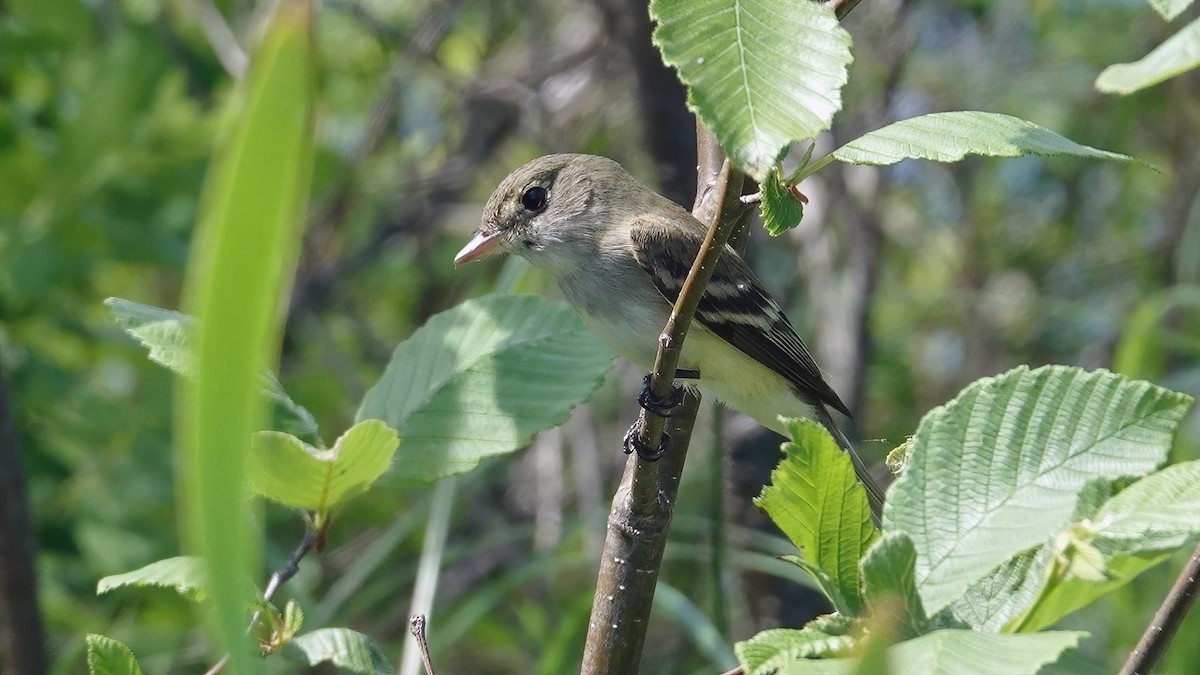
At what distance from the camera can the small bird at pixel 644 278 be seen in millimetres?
2422

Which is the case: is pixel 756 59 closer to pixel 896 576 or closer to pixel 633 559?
pixel 896 576

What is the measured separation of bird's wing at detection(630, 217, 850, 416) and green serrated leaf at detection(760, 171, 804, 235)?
1277 millimetres

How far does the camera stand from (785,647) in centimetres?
90

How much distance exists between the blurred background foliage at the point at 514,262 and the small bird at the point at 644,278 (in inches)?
5.1

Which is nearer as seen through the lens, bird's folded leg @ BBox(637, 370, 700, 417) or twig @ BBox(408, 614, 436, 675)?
twig @ BBox(408, 614, 436, 675)

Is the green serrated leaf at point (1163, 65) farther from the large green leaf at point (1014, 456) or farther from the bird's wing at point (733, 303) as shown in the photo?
the bird's wing at point (733, 303)

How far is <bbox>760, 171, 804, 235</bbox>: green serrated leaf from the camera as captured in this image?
1037mm

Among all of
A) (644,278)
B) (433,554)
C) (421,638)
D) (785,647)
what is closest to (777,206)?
(785,647)

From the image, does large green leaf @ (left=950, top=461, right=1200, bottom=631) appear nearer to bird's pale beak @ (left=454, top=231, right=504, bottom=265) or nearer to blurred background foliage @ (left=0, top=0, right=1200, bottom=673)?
blurred background foliage @ (left=0, top=0, right=1200, bottom=673)

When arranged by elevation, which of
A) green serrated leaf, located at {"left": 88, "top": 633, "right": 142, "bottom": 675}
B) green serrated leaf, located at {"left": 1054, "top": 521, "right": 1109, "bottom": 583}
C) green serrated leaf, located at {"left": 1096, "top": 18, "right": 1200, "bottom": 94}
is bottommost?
green serrated leaf, located at {"left": 88, "top": 633, "right": 142, "bottom": 675}

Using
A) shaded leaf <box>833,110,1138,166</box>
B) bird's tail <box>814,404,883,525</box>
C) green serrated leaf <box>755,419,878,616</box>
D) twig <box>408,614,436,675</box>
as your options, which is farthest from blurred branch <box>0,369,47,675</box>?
shaded leaf <box>833,110,1138,166</box>

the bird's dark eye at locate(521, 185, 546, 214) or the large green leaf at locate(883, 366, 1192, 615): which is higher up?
the bird's dark eye at locate(521, 185, 546, 214)

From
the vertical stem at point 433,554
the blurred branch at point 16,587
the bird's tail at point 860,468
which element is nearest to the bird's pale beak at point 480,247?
the vertical stem at point 433,554

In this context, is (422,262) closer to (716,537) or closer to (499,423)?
(716,537)
